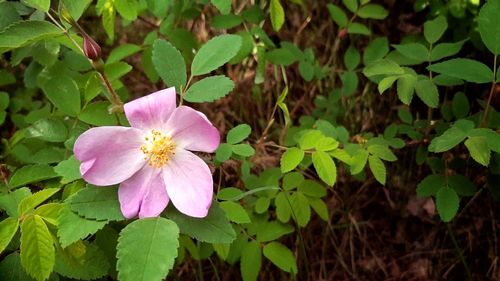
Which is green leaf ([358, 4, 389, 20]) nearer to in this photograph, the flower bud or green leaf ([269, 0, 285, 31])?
green leaf ([269, 0, 285, 31])

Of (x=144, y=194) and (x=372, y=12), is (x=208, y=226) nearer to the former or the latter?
(x=144, y=194)

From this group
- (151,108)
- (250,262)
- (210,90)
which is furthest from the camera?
(250,262)

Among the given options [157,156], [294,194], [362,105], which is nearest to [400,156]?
[362,105]

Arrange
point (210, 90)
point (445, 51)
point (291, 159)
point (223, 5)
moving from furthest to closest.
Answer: point (445, 51), point (291, 159), point (223, 5), point (210, 90)

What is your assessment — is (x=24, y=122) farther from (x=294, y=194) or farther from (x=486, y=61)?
(x=486, y=61)

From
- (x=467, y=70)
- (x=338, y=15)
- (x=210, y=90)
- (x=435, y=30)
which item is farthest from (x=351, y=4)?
(x=210, y=90)

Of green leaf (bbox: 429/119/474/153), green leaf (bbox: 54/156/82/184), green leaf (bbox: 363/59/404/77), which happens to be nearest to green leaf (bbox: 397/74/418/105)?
green leaf (bbox: 363/59/404/77)
